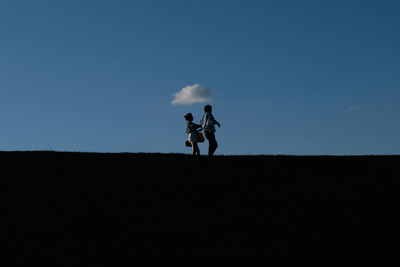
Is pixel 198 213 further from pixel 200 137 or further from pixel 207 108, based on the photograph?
pixel 200 137

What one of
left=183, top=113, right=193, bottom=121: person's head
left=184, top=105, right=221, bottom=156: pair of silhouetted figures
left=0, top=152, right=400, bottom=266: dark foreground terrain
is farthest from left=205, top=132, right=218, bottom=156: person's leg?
left=0, top=152, right=400, bottom=266: dark foreground terrain

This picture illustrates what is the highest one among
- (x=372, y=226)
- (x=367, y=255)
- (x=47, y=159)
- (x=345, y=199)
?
(x=47, y=159)

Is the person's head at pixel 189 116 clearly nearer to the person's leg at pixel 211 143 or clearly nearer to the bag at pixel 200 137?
the bag at pixel 200 137

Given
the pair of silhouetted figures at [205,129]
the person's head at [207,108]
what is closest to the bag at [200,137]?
the pair of silhouetted figures at [205,129]

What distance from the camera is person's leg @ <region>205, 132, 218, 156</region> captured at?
23922 mm

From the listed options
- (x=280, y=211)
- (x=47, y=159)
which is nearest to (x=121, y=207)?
(x=280, y=211)

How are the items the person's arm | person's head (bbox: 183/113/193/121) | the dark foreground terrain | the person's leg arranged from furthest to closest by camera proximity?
person's head (bbox: 183/113/193/121) < the person's leg < the person's arm < the dark foreground terrain

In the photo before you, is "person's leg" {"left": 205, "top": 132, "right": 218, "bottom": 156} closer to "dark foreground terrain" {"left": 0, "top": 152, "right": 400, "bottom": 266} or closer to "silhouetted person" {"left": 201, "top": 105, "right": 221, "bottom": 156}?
"silhouetted person" {"left": 201, "top": 105, "right": 221, "bottom": 156}

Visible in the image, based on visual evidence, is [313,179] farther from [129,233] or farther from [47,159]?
[47,159]

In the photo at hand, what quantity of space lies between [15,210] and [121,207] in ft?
7.97

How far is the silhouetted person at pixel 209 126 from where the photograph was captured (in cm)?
2369

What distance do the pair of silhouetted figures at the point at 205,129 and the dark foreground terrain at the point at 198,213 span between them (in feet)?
10.3

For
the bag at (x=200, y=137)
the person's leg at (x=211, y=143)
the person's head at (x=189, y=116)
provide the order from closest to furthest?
the person's leg at (x=211, y=143)
the bag at (x=200, y=137)
the person's head at (x=189, y=116)

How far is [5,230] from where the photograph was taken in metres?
13.4
